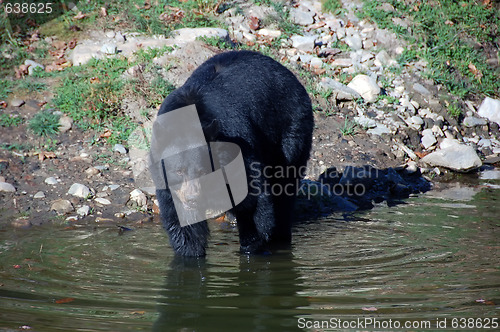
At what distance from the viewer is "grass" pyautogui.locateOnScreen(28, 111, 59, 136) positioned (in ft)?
25.0

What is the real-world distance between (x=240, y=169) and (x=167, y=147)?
2.28 feet

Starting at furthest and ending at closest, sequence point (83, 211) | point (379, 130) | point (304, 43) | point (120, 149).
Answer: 1. point (304, 43)
2. point (379, 130)
3. point (120, 149)
4. point (83, 211)

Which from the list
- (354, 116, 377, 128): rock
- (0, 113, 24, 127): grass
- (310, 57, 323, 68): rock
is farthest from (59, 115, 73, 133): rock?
(354, 116, 377, 128): rock

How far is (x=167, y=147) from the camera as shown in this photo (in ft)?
15.5

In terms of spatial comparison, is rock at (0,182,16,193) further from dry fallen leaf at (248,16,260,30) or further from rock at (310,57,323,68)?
dry fallen leaf at (248,16,260,30)

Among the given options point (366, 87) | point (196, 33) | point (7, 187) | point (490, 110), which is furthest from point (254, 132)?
point (490, 110)

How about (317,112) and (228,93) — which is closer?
(228,93)

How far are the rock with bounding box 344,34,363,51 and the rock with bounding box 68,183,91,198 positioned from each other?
17.6 feet

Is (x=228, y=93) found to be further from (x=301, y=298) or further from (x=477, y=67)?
(x=477, y=67)

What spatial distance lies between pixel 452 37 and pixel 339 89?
128 inches

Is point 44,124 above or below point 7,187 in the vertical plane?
above

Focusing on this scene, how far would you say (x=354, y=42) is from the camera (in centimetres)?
1016

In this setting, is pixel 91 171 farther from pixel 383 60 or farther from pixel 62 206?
pixel 383 60

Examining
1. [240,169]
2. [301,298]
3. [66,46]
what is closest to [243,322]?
[301,298]
